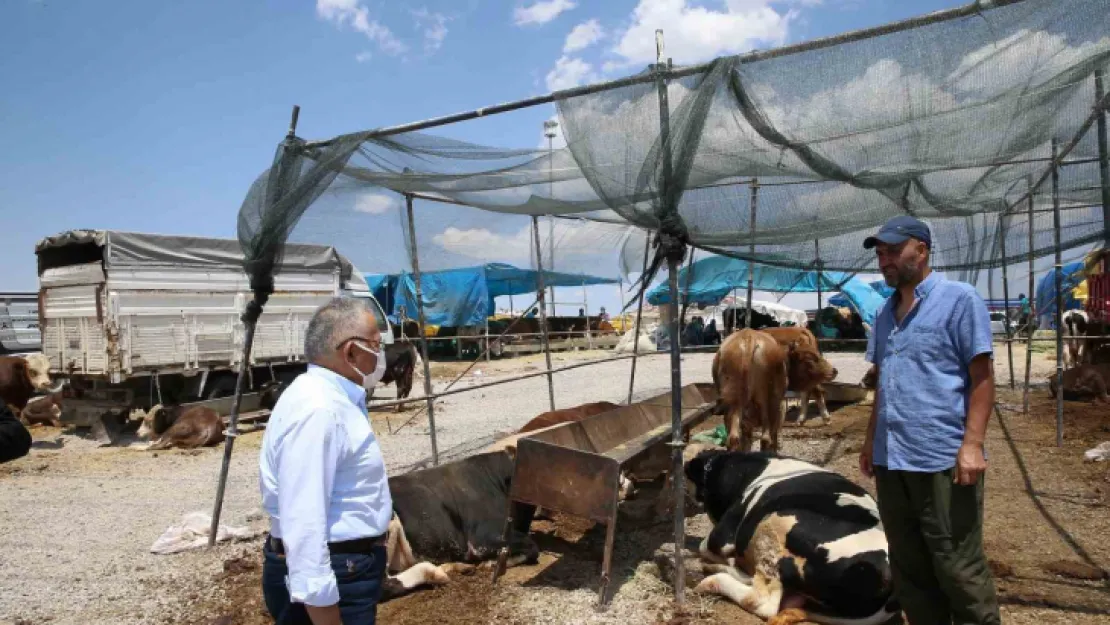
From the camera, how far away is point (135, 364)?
1058cm

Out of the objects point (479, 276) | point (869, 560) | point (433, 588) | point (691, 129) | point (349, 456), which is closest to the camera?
point (349, 456)

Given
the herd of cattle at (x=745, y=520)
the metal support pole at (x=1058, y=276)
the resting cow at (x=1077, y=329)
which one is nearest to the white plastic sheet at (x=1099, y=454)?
the metal support pole at (x=1058, y=276)

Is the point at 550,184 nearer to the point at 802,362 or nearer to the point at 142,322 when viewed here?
the point at 802,362

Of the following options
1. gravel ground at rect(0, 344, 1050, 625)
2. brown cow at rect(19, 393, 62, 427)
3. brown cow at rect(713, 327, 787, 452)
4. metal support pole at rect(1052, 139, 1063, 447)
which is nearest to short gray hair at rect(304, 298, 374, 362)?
gravel ground at rect(0, 344, 1050, 625)

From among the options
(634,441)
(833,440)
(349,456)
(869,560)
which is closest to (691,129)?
(869,560)

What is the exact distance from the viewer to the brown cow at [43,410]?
1190cm

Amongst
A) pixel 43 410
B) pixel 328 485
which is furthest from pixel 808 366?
pixel 43 410

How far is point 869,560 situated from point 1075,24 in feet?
9.30

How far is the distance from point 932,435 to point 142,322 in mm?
10823

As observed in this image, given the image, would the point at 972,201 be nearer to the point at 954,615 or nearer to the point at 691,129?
the point at 691,129

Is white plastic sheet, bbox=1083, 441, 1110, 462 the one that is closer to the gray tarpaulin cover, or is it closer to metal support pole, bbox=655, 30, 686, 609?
metal support pole, bbox=655, 30, 686, 609

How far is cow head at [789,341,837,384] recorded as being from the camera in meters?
9.42

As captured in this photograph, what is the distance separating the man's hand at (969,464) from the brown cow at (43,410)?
1315 centimetres

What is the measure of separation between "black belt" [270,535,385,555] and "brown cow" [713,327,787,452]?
5.78 metres
